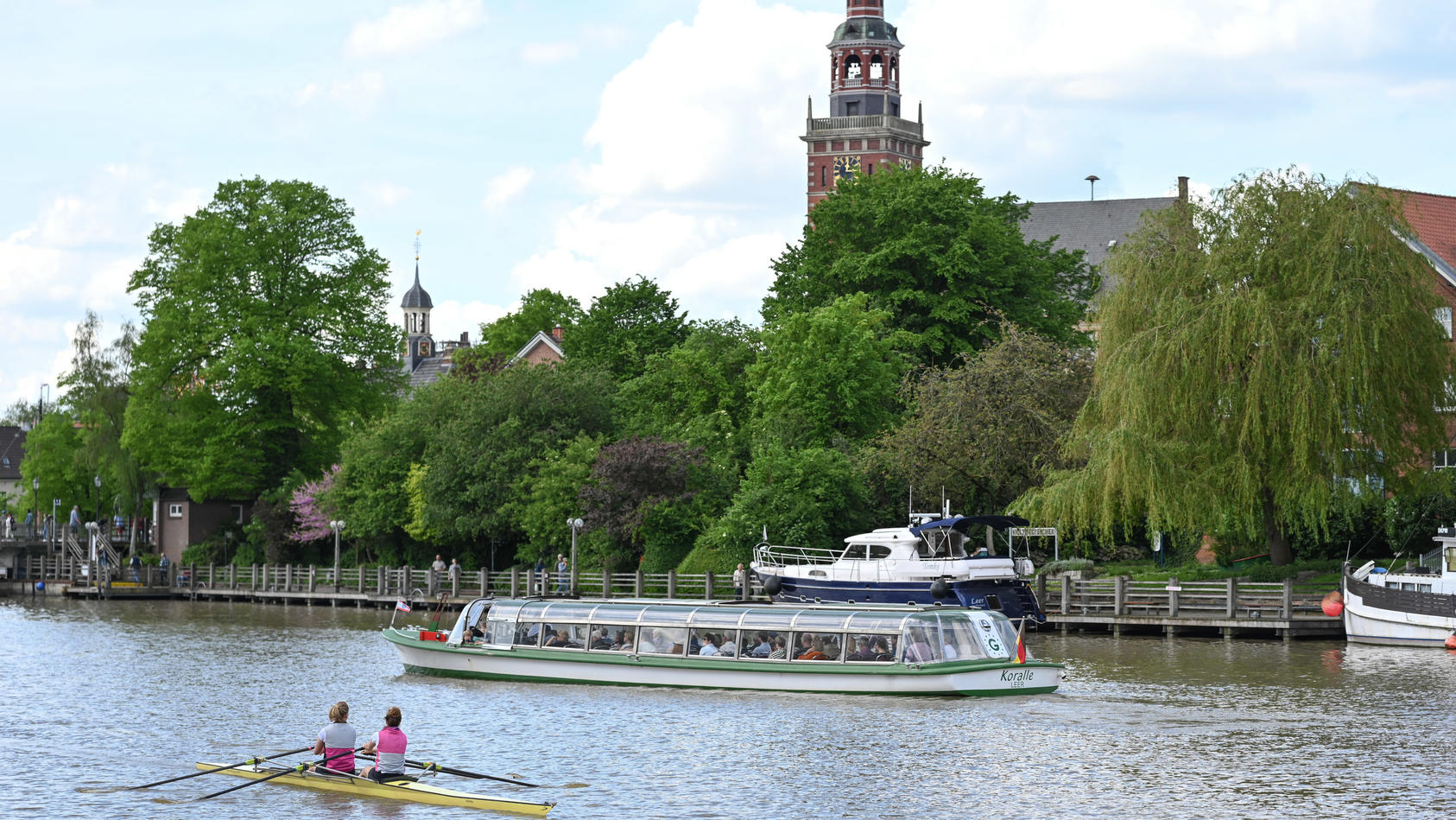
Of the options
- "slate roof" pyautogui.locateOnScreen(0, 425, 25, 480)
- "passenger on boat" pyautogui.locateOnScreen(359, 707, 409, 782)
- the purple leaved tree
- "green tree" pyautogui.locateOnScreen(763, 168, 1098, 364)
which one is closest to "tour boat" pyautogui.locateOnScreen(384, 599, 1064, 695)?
"passenger on boat" pyautogui.locateOnScreen(359, 707, 409, 782)

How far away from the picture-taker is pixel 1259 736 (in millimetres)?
27062

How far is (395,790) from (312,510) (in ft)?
157

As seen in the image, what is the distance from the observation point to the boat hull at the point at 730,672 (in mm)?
31812

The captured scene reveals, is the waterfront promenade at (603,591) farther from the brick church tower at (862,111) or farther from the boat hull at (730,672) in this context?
the brick church tower at (862,111)

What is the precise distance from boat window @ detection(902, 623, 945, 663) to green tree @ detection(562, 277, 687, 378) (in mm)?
41107

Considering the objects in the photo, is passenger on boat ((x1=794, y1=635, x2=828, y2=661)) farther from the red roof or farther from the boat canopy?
the red roof

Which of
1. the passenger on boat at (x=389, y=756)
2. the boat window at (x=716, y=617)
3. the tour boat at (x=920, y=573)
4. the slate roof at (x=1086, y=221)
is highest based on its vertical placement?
the slate roof at (x=1086, y=221)

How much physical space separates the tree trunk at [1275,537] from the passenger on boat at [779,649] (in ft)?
60.7

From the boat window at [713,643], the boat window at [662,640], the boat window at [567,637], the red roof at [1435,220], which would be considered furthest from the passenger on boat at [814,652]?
the red roof at [1435,220]

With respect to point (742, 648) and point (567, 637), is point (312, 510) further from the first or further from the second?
point (742, 648)

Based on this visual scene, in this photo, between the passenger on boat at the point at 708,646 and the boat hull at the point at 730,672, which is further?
the passenger on boat at the point at 708,646

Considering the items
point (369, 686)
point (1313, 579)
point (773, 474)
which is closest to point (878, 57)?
point (773, 474)

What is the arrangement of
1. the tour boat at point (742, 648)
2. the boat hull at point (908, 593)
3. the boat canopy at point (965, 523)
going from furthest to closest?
the boat canopy at point (965, 523) < the boat hull at point (908, 593) < the tour boat at point (742, 648)

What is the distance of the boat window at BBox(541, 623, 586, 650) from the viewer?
35719 millimetres
